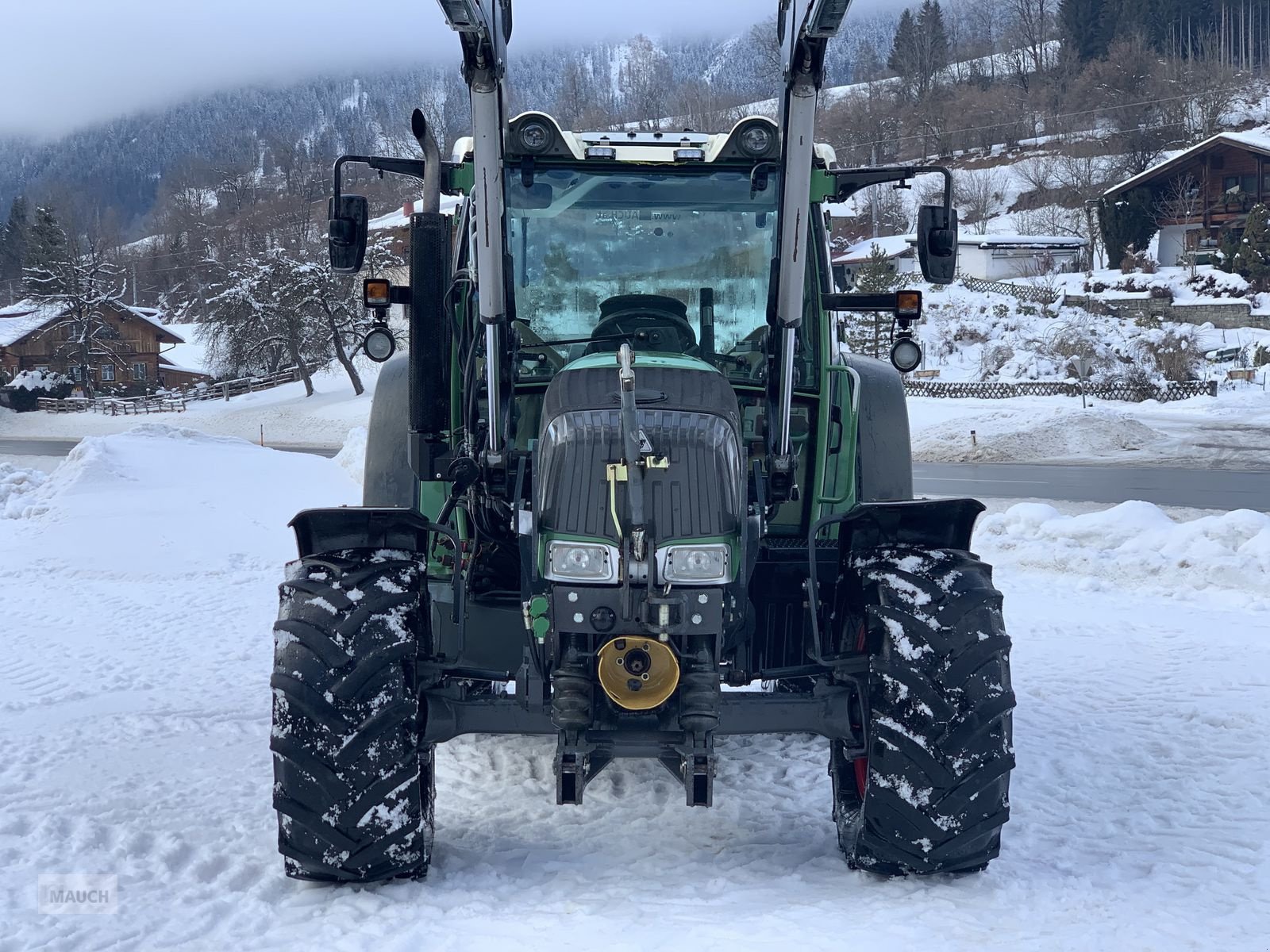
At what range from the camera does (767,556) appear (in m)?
5.13

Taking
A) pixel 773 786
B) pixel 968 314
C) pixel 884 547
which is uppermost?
pixel 968 314

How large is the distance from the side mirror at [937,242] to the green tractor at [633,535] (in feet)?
0.11

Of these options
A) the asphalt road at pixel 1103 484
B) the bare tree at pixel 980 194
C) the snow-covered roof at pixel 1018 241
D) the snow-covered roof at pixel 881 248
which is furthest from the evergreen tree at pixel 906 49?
the asphalt road at pixel 1103 484

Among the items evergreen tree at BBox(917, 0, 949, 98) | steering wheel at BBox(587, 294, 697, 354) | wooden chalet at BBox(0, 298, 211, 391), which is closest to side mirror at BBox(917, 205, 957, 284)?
steering wheel at BBox(587, 294, 697, 354)

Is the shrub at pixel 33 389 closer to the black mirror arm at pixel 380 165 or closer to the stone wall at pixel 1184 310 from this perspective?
the stone wall at pixel 1184 310

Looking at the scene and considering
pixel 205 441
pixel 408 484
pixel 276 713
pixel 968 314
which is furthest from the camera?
pixel 968 314

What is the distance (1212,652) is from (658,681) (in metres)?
5.09

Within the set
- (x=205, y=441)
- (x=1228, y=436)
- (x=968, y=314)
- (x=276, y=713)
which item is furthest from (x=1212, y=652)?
(x=968, y=314)

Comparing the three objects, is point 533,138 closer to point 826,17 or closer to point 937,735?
Answer: point 826,17

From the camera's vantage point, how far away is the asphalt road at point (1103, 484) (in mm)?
17469

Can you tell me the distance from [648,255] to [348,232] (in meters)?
1.30

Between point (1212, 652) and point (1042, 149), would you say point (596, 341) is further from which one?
point (1042, 149)

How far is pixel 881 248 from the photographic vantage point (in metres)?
57.8

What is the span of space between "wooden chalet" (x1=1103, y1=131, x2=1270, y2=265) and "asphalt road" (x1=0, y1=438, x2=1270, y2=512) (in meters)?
33.8
